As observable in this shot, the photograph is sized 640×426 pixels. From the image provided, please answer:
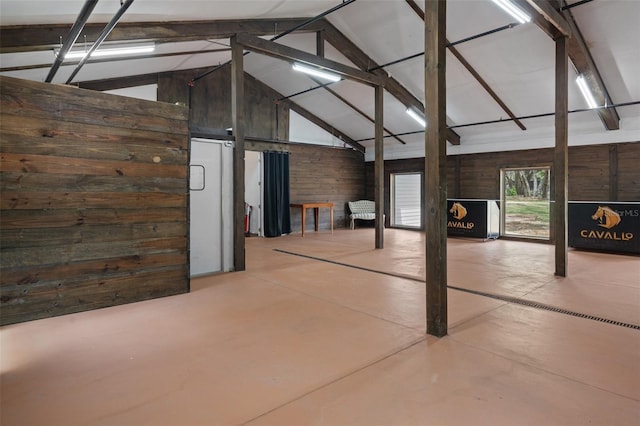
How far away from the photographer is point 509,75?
259 inches

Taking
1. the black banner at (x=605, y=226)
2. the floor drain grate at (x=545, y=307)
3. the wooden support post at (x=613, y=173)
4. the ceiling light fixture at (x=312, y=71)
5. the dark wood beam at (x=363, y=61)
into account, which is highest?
the dark wood beam at (x=363, y=61)

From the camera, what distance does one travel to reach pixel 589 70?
5.68m

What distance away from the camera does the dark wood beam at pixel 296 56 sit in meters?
5.09

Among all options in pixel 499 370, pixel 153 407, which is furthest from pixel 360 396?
pixel 153 407

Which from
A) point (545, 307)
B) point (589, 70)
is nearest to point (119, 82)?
point (545, 307)

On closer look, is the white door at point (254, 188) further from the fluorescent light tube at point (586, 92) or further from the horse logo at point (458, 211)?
the fluorescent light tube at point (586, 92)

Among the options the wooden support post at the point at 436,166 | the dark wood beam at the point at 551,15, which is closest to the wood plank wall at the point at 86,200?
the wooden support post at the point at 436,166

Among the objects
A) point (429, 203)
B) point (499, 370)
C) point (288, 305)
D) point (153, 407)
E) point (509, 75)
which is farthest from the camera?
point (509, 75)

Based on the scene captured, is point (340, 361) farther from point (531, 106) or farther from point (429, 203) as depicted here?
point (531, 106)

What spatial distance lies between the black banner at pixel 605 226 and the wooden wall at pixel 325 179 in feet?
19.6

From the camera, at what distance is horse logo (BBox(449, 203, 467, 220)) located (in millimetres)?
8602

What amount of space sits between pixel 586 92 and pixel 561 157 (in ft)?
8.00

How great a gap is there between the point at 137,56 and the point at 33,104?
3.25 m

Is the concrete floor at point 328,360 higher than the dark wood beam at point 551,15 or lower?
lower
